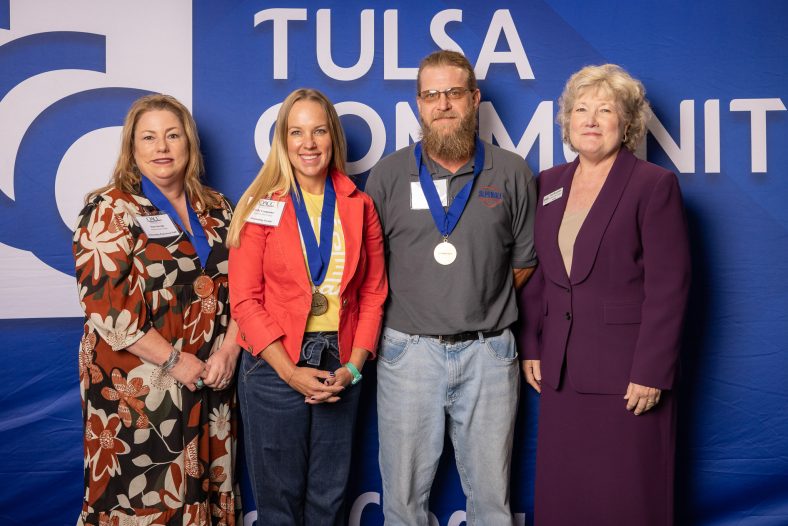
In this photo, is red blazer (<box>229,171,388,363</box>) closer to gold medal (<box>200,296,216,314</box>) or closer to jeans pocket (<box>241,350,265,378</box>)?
jeans pocket (<box>241,350,265,378</box>)

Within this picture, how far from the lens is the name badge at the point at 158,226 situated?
2316 mm

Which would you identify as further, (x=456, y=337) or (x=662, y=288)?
(x=456, y=337)

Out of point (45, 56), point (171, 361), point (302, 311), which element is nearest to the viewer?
point (302, 311)

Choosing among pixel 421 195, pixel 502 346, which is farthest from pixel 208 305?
pixel 502 346

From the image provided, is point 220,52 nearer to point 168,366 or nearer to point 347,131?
point 347,131

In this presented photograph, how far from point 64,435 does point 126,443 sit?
80cm

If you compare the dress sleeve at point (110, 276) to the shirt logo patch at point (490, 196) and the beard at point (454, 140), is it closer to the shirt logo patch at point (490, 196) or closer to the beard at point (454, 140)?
the beard at point (454, 140)

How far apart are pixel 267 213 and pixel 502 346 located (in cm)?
98

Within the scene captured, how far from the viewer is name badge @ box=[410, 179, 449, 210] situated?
2.46 metres

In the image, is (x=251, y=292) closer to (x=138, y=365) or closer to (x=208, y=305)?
(x=208, y=305)

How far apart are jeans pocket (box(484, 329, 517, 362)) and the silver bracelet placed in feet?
3.62

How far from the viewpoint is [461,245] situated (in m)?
2.40

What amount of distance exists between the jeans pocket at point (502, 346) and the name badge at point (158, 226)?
120 cm

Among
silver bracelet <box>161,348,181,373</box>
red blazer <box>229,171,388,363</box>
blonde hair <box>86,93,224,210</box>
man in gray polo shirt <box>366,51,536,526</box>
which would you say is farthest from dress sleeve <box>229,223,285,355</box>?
man in gray polo shirt <box>366,51,536,526</box>
